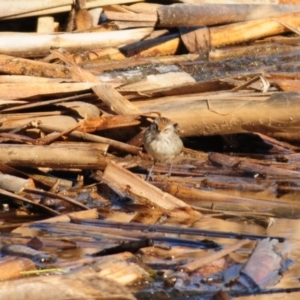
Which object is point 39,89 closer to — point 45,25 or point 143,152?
point 143,152

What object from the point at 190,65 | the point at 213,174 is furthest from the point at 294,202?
the point at 190,65

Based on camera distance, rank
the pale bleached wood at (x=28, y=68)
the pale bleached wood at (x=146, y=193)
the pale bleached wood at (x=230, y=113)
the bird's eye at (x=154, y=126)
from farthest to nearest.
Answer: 1. the pale bleached wood at (x=28, y=68)
2. the bird's eye at (x=154, y=126)
3. the pale bleached wood at (x=230, y=113)
4. the pale bleached wood at (x=146, y=193)

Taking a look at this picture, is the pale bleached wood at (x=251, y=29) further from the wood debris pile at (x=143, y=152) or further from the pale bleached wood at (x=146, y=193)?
the pale bleached wood at (x=146, y=193)

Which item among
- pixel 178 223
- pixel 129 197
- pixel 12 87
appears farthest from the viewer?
pixel 12 87

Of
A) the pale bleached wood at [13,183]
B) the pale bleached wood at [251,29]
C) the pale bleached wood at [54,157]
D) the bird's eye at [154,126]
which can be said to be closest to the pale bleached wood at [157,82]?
the bird's eye at [154,126]

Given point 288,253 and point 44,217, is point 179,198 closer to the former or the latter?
point 44,217

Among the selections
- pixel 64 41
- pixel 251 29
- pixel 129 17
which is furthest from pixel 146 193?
pixel 251 29

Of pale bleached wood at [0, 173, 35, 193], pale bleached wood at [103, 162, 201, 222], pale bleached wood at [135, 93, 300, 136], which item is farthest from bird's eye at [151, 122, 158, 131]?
pale bleached wood at [0, 173, 35, 193]
